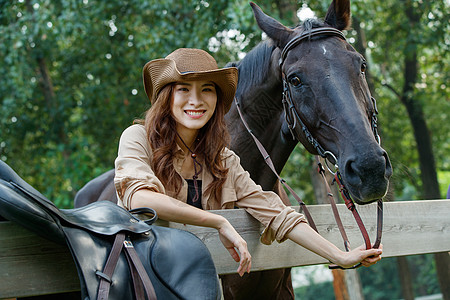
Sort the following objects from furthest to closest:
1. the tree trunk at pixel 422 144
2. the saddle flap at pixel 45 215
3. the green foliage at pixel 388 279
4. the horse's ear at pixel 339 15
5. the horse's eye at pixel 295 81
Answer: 1. the green foliage at pixel 388 279
2. the tree trunk at pixel 422 144
3. the horse's ear at pixel 339 15
4. the horse's eye at pixel 295 81
5. the saddle flap at pixel 45 215

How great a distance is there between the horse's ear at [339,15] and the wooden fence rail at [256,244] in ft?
3.40

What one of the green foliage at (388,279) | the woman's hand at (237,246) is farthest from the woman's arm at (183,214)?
the green foliage at (388,279)

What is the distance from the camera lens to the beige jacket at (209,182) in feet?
6.05

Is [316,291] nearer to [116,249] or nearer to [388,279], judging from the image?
[388,279]

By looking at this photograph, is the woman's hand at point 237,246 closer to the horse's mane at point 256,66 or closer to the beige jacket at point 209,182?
the beige jacket at point 209,182

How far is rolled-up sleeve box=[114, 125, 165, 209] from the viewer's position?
1817mm

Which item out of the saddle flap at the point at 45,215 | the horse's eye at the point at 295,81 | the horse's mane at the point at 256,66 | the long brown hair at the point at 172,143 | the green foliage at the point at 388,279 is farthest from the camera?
the green foliage at the point at 388,279

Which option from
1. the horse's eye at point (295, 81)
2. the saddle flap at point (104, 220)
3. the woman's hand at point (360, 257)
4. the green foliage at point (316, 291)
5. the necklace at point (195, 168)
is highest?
the saddle flap at point (104, 220)

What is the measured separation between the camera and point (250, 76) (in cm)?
299

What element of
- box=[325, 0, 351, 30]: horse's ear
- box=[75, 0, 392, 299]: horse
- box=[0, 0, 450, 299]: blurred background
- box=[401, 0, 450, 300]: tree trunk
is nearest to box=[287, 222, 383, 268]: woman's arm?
box=[75, 0, 392, 299]: horse

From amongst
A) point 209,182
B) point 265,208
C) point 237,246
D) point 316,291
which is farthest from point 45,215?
point 316,291

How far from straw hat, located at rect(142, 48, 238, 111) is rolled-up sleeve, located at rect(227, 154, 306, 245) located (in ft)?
1.26

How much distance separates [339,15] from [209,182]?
1.27 metres

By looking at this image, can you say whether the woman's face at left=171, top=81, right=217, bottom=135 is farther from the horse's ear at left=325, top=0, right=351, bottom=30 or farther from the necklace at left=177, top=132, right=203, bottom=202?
the horse's ear at left=325, top=0, right=351, bottom=30
